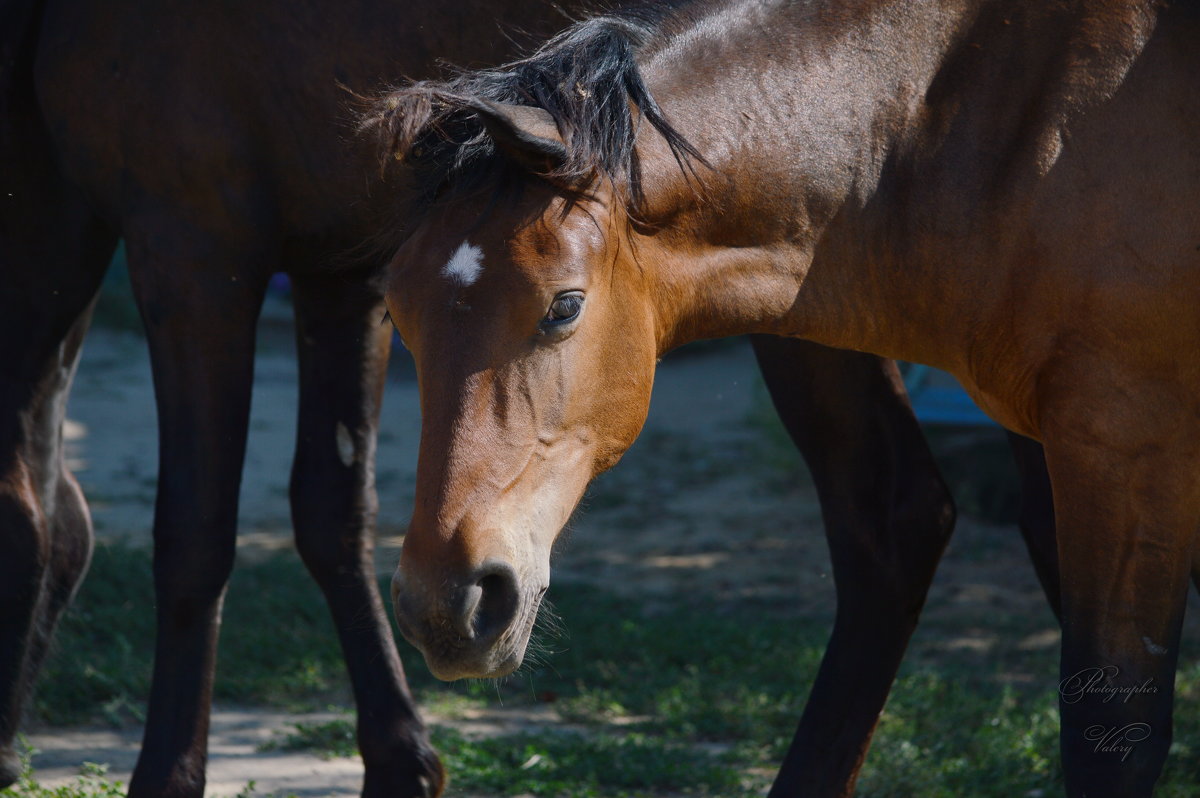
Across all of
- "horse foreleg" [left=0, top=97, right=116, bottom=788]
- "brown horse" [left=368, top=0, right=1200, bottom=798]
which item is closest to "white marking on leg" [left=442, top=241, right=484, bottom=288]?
"brown horse" [left=368, top=0, right=1200, bottom=798]

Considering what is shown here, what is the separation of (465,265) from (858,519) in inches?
61.8

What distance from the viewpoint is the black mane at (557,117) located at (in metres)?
2.24

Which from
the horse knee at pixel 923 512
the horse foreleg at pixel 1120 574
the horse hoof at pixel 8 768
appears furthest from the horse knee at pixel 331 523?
the horse foreleg at pixel 1120 574

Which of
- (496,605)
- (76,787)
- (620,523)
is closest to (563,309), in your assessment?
(496,605)

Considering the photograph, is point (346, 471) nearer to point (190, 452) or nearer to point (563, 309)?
point (190, 452)

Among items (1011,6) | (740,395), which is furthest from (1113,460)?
(740,395)

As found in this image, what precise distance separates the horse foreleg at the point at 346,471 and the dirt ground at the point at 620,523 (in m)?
0.40

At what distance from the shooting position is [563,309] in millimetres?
2193

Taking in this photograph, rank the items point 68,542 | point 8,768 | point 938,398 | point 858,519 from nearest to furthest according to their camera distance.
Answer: point 858,519
point 8,768
point 68,542
point 938,398

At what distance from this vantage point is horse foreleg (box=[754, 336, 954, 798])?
3289 mm

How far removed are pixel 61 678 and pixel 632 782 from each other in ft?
6.51

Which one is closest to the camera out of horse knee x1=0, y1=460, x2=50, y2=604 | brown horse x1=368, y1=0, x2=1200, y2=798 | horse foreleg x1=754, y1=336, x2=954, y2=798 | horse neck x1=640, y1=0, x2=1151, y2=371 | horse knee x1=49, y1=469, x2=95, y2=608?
brown horse x1=368, y1=0, x2=1200, y2=798

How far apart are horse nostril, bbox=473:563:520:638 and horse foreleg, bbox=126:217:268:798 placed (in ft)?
4.42

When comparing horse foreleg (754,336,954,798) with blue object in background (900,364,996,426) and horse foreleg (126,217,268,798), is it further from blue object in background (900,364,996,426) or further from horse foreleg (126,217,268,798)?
blue object in background (900,364,996,426)
